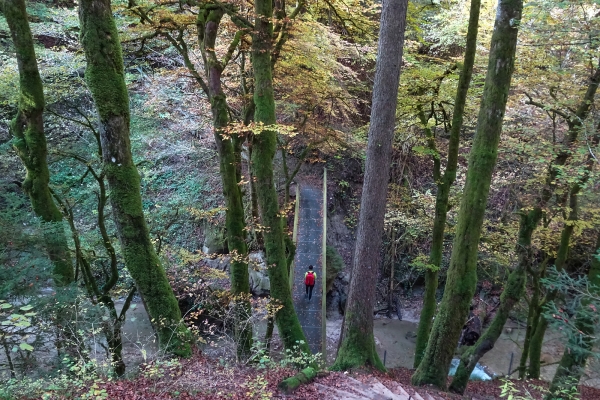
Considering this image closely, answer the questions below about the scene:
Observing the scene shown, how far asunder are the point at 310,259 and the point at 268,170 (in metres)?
6.69

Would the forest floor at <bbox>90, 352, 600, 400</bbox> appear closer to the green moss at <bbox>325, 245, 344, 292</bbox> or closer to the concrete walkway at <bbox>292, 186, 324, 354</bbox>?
the concrete walkway at <bbox>292, 186, 324, 354</bbox>

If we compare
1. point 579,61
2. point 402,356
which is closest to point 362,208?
point 579,61

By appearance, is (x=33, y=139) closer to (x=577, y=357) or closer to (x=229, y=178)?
(x=229, y=178)

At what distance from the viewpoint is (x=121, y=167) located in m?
5.01

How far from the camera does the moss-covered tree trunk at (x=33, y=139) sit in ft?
19.9

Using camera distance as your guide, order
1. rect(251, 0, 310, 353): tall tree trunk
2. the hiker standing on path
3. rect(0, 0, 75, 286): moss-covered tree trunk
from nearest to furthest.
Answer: rect(0, 0, 75, 286): moss-covered tree trunk
rect(251, 0, 310, 353): tall tree trunk
the hiker standing on path

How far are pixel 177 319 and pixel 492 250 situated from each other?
8.82 m

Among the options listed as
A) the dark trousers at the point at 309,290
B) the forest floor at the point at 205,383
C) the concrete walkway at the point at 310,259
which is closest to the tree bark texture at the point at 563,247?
the forest floor at the point at 205,383

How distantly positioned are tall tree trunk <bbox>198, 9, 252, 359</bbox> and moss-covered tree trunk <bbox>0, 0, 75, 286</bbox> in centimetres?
293

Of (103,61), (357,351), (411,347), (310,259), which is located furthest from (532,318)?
(103,61)

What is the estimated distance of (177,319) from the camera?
5.58 meters

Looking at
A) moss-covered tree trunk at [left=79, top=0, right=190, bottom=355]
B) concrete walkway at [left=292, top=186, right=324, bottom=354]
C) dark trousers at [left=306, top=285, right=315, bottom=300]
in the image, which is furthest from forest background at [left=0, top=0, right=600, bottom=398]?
dark trousers at [left=306, top=285, right=315, bottom=300]

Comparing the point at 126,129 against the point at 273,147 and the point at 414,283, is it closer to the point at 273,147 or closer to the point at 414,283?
the point at 273,147

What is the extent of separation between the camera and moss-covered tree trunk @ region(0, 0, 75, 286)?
6062 millimetres
